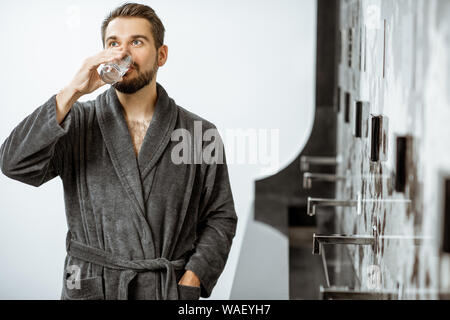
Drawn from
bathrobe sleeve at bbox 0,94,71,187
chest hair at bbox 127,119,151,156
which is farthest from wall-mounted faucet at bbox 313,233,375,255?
bathrobe sleeve at bbox 0,94,71,187

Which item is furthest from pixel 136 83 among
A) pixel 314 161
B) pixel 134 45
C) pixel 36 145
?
pixel 314 161

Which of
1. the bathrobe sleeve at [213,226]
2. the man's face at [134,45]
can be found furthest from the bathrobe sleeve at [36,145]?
the bathrobe sleeve at [213,226]

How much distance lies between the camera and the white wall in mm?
945

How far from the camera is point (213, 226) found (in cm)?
95

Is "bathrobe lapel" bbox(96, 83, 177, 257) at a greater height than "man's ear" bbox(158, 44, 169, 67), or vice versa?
"man's ear" bbox(158, 44, 169, 67)

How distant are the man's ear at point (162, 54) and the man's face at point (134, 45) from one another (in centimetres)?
1

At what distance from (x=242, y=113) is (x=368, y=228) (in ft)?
1.06

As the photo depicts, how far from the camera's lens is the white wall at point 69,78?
94 cm

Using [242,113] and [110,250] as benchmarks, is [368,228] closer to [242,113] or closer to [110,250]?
[242,113]

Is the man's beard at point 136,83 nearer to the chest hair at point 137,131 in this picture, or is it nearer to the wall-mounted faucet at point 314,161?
the chest hair at point 137,131

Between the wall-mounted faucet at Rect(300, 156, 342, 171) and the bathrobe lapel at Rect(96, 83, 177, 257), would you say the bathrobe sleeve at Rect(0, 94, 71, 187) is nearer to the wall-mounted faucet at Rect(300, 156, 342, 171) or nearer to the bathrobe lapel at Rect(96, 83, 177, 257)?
the bathrobe lapel at Rect(96, 83, 177, 257)

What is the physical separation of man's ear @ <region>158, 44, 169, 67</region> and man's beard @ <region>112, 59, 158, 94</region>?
16 millimetres
